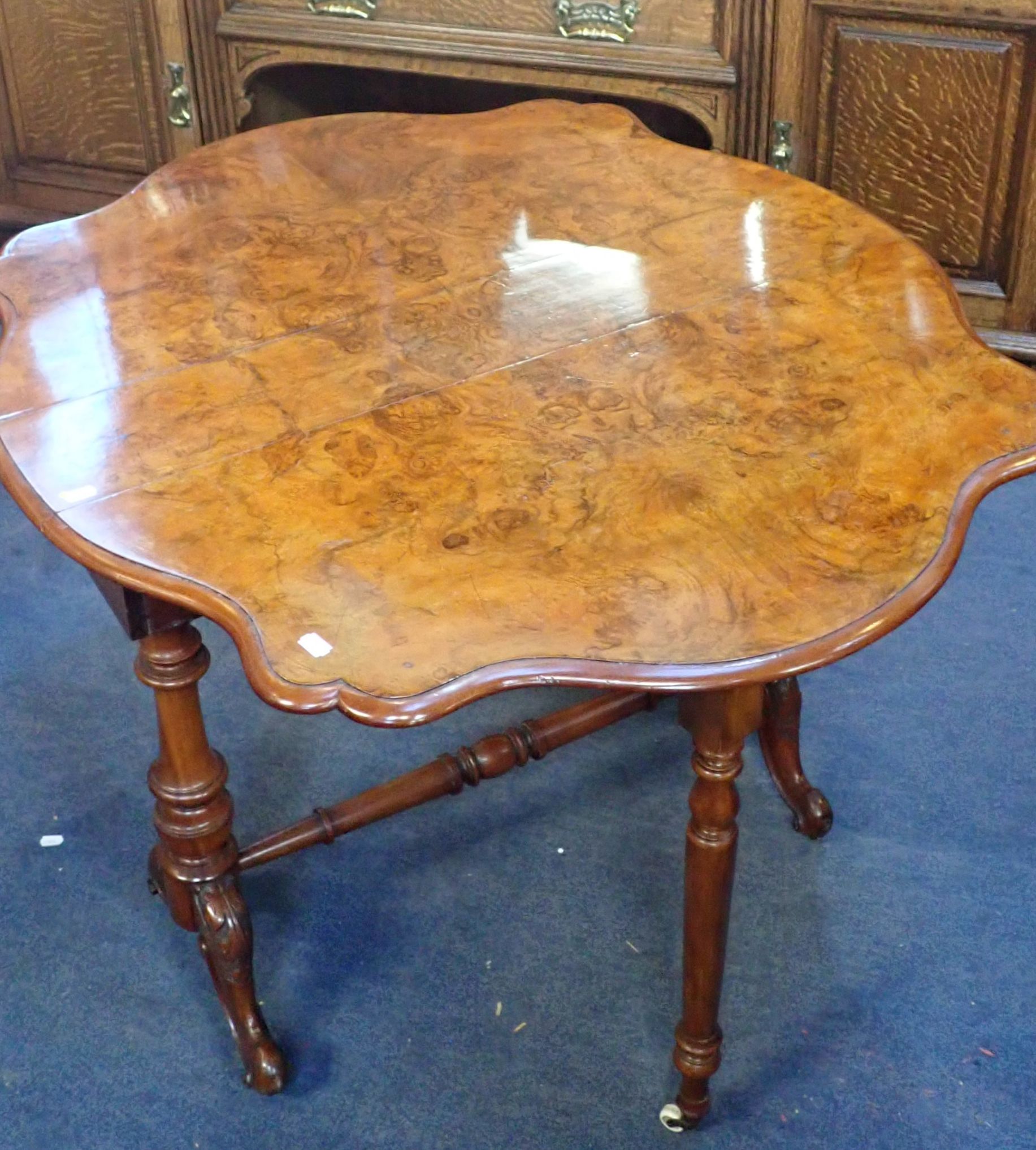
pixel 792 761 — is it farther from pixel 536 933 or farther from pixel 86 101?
pixel 86 101

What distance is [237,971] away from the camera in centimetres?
150

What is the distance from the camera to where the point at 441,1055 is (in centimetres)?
155

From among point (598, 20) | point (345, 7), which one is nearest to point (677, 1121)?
point (598, 20)

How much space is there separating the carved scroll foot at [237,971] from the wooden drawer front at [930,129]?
5.36 ft

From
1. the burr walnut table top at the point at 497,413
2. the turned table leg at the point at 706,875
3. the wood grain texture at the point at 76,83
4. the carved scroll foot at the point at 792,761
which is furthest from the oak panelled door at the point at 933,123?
the turned table leg at the point at 706,875

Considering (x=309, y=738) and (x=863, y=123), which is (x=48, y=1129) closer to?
(x=309, y=738)

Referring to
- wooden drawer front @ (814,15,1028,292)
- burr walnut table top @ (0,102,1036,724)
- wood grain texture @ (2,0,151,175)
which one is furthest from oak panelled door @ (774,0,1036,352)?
wood grain texture @ (2,0,151,175)

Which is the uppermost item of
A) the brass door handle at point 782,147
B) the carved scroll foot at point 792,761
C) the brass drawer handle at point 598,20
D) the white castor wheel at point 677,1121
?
the brass drawer handle at point 598,20

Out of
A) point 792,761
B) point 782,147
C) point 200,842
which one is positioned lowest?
point 792,761

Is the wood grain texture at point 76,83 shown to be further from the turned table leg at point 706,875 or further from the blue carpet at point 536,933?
the turned table leg at point 706,875

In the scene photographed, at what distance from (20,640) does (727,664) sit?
1441mm

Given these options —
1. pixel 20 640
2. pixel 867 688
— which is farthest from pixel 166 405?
pixel 867 688

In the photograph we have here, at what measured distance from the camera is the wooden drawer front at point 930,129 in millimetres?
2266

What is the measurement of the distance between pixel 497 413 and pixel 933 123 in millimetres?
1343
